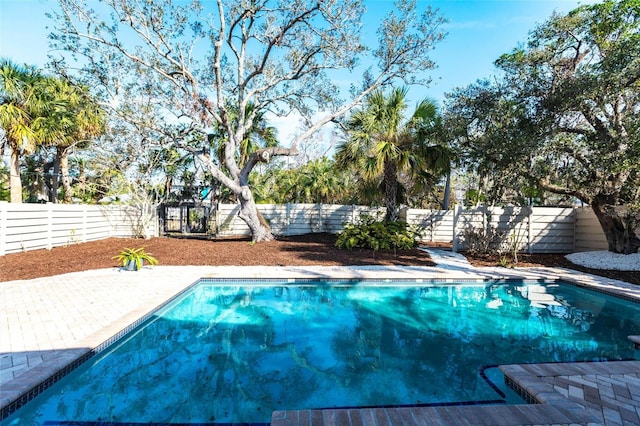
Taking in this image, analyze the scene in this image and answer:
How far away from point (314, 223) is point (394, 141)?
5616 millimetres

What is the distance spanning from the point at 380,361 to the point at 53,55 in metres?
13.6

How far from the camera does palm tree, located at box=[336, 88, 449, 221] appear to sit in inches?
423

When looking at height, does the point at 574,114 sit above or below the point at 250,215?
above

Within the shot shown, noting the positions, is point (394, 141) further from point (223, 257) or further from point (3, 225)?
point (3, 225)

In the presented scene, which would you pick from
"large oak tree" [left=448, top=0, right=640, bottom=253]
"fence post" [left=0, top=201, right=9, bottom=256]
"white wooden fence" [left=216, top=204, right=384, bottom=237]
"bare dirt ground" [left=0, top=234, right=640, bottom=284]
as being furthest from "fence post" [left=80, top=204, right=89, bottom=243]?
"large oak tree" [left=448, top=0, right=640, bottom=253]

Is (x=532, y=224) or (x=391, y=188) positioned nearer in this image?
(x=532, y=224)

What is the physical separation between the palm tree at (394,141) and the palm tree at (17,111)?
11.1 meters

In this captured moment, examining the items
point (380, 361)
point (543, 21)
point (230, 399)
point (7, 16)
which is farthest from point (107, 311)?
point (543, 21)

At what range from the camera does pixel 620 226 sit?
917 centimetres

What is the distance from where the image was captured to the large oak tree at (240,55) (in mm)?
10969

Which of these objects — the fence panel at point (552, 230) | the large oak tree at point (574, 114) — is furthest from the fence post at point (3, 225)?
the fence panel at point (552, 230)

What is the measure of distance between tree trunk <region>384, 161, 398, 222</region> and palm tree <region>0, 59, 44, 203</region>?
41.0 feet

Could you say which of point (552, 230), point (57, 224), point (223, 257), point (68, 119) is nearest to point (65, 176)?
point (68, 119)

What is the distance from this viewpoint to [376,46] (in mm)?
13234
